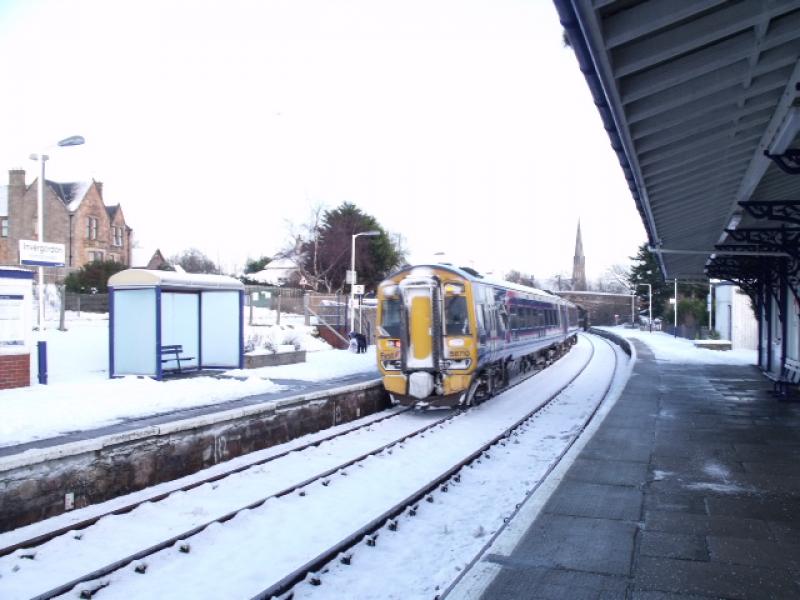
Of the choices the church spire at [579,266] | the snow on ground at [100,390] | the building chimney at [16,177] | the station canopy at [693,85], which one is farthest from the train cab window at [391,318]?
the church spire at [579,266]

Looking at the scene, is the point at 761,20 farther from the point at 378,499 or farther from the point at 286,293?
the point at 286,293

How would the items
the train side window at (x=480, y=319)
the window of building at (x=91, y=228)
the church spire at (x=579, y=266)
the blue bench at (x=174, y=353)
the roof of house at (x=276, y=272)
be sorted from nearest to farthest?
1. the train side window at (x=480, y=319)
2. the blue bench at (x=174, y=353)
3. the window of building at (x=91, y=228)
4. the roof of house at (x=276, y=272)
5. the church spire at (x=579, y=266)

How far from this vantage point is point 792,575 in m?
4.83

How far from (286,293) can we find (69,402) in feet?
62.7

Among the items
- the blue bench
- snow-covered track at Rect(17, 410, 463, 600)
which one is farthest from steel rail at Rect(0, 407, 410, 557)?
the blue bench

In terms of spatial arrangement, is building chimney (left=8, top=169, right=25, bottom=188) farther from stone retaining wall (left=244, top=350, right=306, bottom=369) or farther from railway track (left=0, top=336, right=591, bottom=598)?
railway track (left=0, top=336, right=591, bottom=598)

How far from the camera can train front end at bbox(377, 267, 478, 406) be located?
46.2 feet

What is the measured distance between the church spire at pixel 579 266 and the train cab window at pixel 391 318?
411ft

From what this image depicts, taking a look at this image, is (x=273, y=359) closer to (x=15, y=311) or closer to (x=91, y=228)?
(x=15, y=311)

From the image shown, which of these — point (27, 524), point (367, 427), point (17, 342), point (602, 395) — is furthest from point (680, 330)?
point (27, 524)

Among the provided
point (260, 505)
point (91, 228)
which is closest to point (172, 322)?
point (260, 505)

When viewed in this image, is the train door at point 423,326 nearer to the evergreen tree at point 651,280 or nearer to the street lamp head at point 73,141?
the street lamp head at point 73,141

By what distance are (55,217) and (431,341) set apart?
38.9m

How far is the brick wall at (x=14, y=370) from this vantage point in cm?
1252
